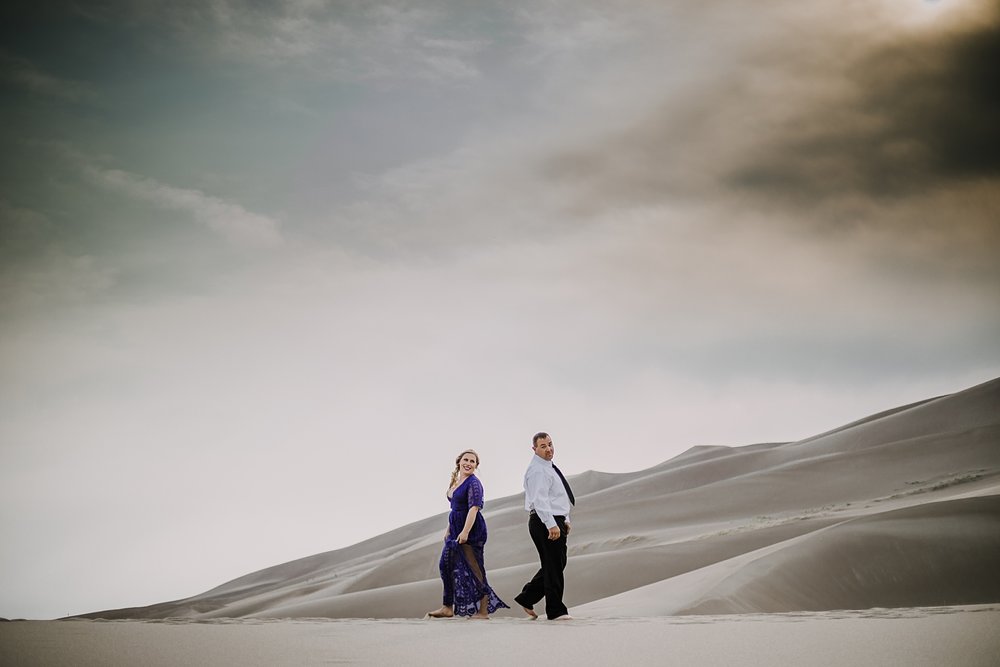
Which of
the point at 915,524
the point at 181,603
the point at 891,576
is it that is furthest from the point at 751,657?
the point at 181,603

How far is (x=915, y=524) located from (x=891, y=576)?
6.16 ft

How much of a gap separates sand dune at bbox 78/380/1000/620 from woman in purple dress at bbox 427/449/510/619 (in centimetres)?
191

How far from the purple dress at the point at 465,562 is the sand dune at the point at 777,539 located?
1.92 meters

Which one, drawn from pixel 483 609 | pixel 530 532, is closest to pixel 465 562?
pixel 483 609

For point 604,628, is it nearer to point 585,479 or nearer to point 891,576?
point 891,576

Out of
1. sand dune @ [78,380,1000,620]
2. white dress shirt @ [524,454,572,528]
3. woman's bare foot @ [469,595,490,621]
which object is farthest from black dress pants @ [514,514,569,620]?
sand dune @ [78,380,1000,620]

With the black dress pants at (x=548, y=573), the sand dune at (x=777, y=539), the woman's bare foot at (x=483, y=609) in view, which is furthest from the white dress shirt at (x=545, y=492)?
the sand dune at (x=777, y=539)

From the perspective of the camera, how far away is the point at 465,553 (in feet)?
29.7

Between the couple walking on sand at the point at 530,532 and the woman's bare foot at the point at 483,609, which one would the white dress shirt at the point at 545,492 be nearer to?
the couple walking on sand at the point at 530,532

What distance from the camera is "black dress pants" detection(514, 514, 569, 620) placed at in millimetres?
8148

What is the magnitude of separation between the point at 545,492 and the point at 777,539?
13.5 metres

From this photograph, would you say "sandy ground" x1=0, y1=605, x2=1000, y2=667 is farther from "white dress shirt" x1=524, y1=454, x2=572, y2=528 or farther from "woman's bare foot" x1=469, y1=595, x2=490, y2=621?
"woman's bare foot" x1=469, y1=595, x2=490, y2=621

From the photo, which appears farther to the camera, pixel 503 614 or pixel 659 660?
pixel 503 614

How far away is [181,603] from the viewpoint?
160 feet
